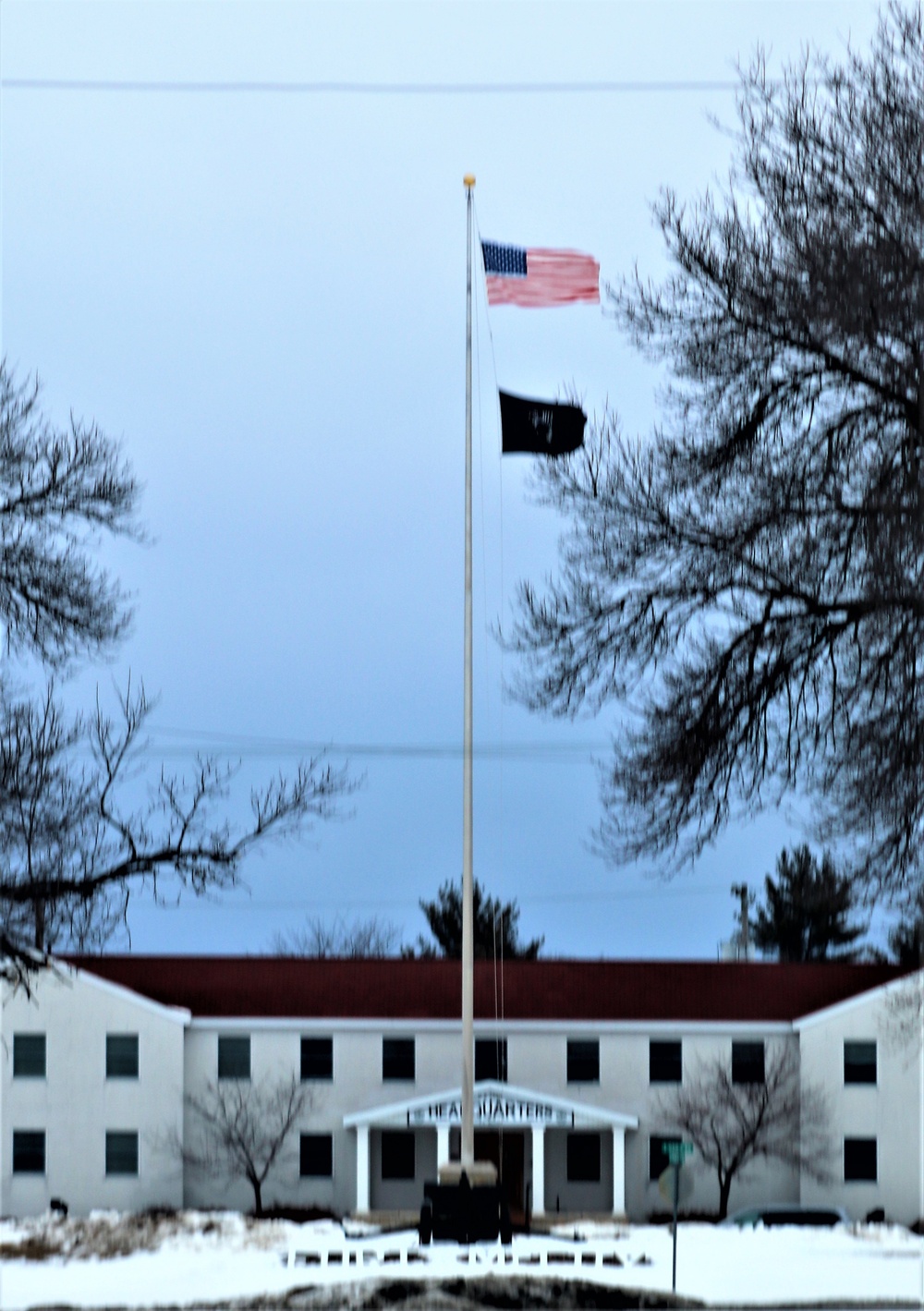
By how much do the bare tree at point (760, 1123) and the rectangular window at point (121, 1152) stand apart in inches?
420

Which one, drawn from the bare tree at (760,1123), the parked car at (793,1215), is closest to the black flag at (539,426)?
the parked car at (793,1215)

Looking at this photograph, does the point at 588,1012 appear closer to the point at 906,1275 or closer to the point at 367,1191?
the point at 367,1191

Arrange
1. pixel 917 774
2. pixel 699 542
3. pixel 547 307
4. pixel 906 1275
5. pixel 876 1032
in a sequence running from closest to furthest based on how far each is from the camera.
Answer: pixel 917 774
pixel 699 542
pixel 906 1275
pixel 547 307
pixel 876 1032

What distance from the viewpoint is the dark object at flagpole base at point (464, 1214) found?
784 inches

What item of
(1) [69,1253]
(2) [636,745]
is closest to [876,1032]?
(1) [69,1253]

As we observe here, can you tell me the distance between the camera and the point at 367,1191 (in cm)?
3688

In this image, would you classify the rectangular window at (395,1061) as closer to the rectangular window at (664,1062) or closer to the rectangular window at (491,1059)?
the rectangular window at (491,1059)

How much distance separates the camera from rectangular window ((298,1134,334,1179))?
37.3 metres

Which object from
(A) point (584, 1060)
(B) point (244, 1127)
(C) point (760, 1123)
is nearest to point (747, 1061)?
(C) point (760, 1123)

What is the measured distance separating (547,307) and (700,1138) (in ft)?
70.2

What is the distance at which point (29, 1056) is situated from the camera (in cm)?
3459

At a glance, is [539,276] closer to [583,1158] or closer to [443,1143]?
[443,1143]

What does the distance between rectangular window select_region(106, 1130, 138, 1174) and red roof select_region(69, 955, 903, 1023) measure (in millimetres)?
3270

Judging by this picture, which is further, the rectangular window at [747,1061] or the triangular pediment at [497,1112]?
the rectangular window at [747,1061]
